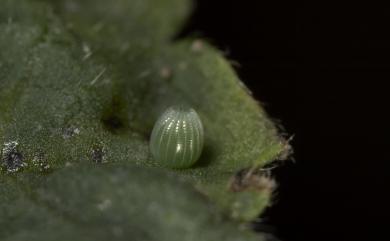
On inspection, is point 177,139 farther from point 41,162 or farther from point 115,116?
point 41,162

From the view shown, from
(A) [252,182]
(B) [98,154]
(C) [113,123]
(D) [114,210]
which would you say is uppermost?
(C) [113,123]

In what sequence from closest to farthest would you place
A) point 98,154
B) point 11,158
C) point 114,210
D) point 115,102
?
point 114,210, point 11,158, point 98,154, point 115,102

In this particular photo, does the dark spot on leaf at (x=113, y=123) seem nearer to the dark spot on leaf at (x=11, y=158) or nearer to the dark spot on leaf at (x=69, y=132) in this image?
the dark spot on leaf at (x=69, y=132)

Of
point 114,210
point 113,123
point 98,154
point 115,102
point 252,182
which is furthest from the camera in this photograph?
point 115,102

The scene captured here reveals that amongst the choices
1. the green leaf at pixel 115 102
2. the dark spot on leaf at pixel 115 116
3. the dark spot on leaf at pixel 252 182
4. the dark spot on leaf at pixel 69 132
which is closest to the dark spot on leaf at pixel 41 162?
the green leaf at pixel 115 102

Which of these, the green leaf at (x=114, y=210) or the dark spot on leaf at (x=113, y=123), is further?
the dark spot on leaf at (x=113, y=123)

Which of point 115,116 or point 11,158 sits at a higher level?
point 115,116

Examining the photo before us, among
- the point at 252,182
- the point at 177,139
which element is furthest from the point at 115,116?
the point at 252,182
